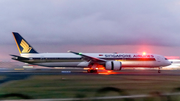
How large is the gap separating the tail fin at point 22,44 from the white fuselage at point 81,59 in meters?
1.43

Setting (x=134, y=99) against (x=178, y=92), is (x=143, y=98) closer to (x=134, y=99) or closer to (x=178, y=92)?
(x=134, y=99)

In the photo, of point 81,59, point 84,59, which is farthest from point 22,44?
point 84,59

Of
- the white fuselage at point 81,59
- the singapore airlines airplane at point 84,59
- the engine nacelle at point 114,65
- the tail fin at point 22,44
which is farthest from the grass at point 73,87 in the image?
the tail fin at point 22,44

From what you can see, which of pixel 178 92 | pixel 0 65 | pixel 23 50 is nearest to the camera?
pixel 178 92

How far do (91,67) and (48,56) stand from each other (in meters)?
7.12

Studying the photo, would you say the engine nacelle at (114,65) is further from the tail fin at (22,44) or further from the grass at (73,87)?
the tail fin at (22,44)

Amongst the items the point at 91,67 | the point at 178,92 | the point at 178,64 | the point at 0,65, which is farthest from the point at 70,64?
the point at 178,64

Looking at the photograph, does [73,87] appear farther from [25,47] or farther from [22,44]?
[22,44]

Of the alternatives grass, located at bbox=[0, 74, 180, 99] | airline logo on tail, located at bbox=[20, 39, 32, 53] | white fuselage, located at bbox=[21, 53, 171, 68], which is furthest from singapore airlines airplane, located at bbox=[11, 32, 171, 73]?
grass, located at bbox=[0, 74, 180, 99]

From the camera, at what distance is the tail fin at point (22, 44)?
3538cm

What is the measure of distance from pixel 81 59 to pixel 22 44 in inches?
428

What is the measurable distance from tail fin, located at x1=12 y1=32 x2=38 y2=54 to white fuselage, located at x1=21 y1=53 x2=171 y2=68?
1429 millimetres

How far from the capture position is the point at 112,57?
3344cm

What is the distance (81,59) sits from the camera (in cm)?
3297
